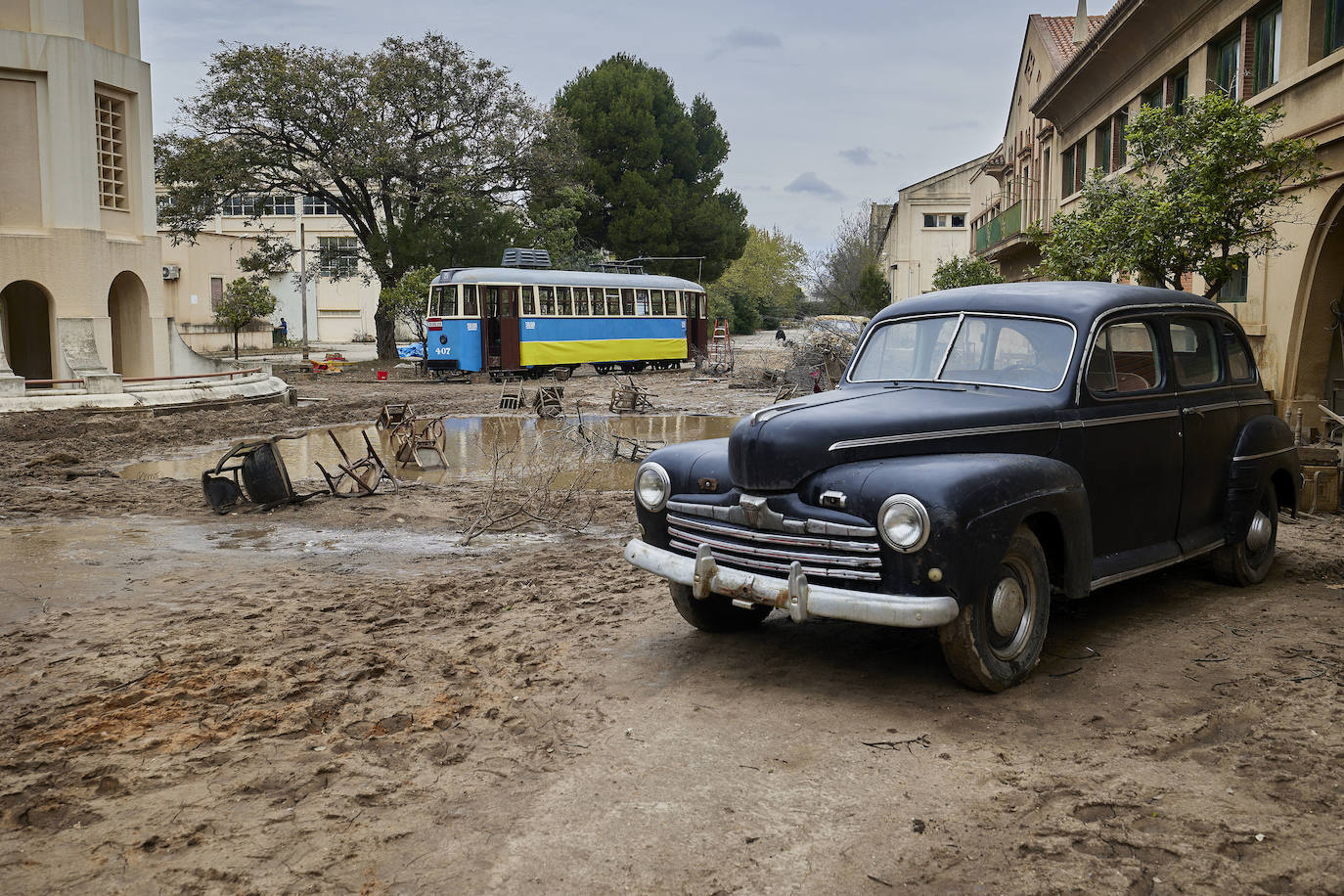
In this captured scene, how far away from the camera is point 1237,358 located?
714 centimetres

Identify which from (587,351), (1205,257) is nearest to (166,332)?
(587,351)

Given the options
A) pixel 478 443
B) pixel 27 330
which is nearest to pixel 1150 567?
pixel 478 443

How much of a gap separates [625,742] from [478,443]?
12.6 meters

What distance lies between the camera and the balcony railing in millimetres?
31078

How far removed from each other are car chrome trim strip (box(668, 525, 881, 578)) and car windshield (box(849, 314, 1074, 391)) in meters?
1.55

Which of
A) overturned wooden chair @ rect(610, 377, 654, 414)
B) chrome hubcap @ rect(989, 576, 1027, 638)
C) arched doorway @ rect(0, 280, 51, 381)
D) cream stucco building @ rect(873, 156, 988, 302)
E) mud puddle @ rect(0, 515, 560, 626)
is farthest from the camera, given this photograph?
cream stucco building @ rect(873, 156, 988, 302)

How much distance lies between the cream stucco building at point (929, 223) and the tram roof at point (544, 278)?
81.9ft

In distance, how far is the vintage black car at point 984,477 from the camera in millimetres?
4816

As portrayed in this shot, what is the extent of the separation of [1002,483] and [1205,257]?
9.29 meters

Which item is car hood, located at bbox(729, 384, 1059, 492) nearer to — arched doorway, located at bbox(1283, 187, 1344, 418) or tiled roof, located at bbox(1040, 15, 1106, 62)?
arched doorway, located at bbox(1283, 187, 1344, 418)

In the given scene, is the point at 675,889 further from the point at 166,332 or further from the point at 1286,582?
the point at 166,332

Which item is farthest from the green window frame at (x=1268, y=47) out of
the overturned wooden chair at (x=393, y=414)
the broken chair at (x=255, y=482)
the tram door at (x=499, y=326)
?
the tram door at (x=499, y=326)

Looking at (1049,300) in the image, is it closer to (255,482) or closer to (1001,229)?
(255,482)

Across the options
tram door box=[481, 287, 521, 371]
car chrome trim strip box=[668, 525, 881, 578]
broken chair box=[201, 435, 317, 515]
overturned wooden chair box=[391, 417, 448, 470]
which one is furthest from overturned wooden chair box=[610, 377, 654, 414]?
car chrome trim strip box=[668, 525, 881, 578]
